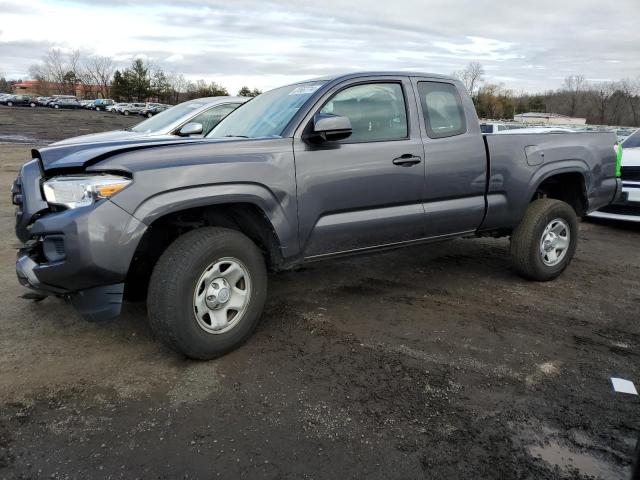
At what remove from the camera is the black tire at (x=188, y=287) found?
3.25 m

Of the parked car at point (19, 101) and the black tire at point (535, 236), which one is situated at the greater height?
the parked car at point (19, 101)

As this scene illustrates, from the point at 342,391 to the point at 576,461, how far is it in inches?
50.3

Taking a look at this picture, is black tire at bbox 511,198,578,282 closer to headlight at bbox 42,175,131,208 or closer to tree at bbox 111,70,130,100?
headlight at bbox 42,175,131,208

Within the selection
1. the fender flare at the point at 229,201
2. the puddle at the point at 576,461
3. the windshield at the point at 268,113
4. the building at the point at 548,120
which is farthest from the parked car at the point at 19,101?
the puddle at the point at 576,461

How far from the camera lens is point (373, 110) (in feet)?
14.1

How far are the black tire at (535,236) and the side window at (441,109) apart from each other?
3.88 ft

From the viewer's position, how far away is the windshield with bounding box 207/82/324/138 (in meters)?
4.07

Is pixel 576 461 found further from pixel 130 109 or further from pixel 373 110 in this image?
pixel 130 109

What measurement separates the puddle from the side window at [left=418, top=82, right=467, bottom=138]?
8.62 feet

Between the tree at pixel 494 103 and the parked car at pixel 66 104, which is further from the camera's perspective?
the parked car at pixel 66 104

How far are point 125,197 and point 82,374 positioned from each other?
118 cm

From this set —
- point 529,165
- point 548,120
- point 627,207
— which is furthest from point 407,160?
point 548,120

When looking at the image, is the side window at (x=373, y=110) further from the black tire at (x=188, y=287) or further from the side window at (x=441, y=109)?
the black tire at (x=188, y=287)

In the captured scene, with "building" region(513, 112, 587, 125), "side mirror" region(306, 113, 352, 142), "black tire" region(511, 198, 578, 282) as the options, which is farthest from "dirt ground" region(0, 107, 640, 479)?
"building" region(513, 112, 587, 125)
